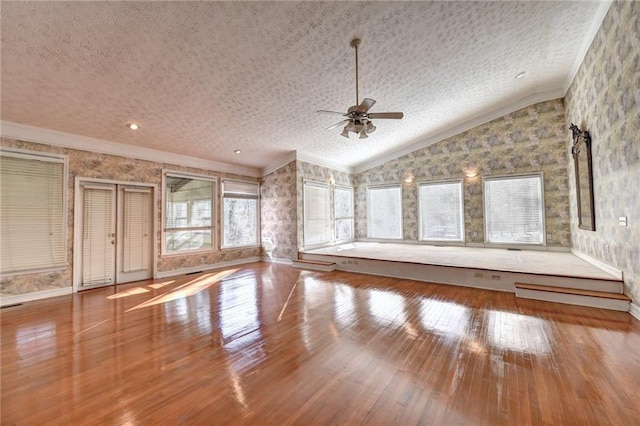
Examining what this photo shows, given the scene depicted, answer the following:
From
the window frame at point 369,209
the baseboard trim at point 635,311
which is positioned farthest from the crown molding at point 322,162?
the baseboard trim at point 635,311

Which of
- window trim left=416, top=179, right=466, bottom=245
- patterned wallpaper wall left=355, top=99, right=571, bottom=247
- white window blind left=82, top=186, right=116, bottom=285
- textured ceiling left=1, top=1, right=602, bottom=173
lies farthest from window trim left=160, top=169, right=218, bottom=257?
window trim left=416, top=179, right=466, bottom=245

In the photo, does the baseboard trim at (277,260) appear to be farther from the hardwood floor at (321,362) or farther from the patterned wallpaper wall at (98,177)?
the hardwood floor at (321,362)

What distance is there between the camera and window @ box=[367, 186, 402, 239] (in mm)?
8758

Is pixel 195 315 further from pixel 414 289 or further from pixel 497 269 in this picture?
pixel 497 269

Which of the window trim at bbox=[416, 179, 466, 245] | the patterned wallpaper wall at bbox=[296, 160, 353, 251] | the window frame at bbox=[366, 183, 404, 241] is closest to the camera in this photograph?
the patterned wallpaper wall at bbox=[296, 160, 353, 251]

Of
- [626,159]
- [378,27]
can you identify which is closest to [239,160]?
[378,27]

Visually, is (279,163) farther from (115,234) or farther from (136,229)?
(115,234)

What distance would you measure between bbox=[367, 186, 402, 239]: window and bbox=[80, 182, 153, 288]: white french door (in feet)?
21.2

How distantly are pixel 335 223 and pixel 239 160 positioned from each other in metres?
3.50

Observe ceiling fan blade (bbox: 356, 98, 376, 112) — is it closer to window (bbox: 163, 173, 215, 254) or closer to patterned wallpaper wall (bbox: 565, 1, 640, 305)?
patterned wallpaper wall (bbox: 565, 1, 640, 305)

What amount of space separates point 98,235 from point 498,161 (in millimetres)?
9368

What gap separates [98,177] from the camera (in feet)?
17.5

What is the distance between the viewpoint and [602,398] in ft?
6.29

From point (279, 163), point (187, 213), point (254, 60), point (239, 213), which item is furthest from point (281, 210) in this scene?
point (254, 60)
